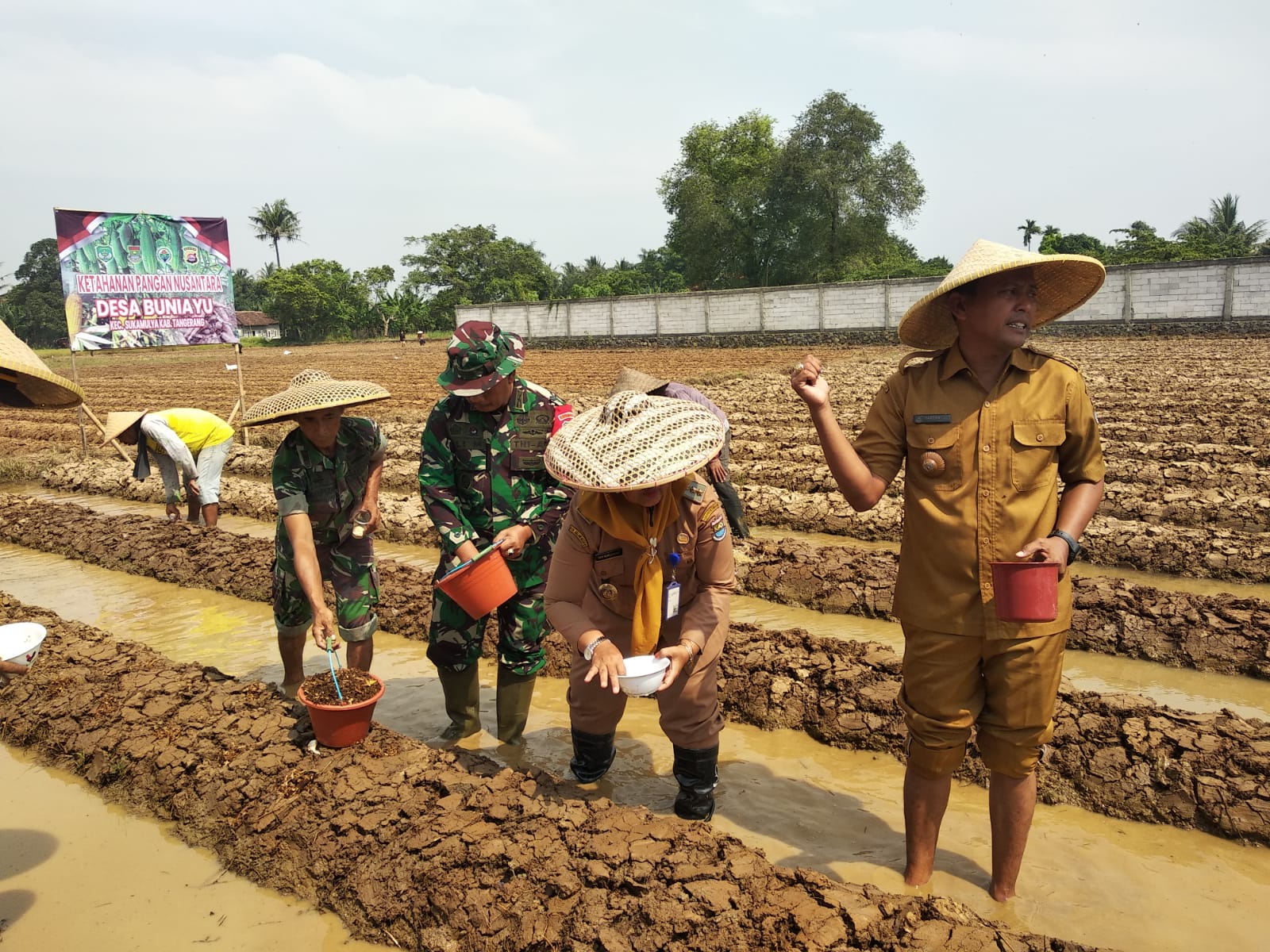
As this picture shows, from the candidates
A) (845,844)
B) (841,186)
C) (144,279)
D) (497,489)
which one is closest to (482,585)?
(497,489)

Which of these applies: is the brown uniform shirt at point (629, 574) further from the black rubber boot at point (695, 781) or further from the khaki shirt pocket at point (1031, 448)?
the khaki shirt pocket at point (1031, 448)

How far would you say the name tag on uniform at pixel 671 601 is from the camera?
2.72 m

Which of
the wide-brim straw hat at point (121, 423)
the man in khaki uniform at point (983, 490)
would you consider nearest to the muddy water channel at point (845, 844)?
the man in khaki uniform at point (983, 490)

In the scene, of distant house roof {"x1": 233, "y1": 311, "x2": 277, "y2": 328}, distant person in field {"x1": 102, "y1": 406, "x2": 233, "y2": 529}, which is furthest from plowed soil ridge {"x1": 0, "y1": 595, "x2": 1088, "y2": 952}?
distant house roof {"x1": 233, "y1": 311, "x2": 277, "y2": 328}

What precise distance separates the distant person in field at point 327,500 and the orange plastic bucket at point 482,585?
63cm

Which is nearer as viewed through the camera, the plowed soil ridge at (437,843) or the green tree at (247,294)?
the plowed soil ridge at (437,843)

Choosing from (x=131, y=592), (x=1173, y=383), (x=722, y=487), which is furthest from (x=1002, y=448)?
(x=1173, y=383)

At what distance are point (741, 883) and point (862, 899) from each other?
0.32m

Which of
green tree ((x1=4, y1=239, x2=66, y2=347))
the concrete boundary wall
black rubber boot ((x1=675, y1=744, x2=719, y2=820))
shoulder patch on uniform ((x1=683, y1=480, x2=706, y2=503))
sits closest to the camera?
shoulder patch on uniform ((x1=683, y1=480, x2=706, y2=503))

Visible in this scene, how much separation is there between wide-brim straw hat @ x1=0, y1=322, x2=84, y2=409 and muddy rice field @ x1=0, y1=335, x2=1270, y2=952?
5.29 ft

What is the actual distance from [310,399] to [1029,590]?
2.70m

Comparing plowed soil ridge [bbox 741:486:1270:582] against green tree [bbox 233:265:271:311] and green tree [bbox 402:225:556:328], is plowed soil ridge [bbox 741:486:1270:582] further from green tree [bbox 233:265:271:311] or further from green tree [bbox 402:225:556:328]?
green tree [bbox 233:265:271:311]

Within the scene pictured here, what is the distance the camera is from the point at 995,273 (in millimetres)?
2326

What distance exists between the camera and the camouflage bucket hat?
3.34 metres
